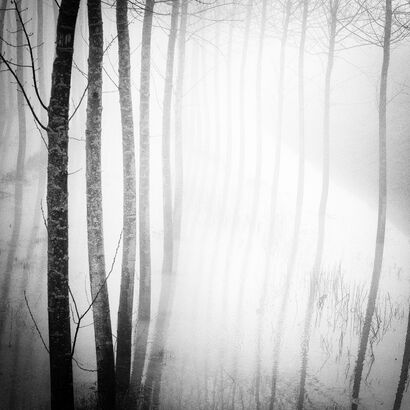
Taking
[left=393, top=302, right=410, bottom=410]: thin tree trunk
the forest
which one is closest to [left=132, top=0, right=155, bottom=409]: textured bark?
the forest

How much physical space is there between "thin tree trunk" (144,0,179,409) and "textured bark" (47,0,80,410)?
2427 millimetres

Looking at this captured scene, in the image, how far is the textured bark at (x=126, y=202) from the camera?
16.3 ft

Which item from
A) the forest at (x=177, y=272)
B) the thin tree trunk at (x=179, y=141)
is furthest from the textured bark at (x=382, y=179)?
the thin tree trunk at (x=179, y=141)

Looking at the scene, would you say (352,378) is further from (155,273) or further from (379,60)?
(379,60)

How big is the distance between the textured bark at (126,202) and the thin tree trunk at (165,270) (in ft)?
1.66

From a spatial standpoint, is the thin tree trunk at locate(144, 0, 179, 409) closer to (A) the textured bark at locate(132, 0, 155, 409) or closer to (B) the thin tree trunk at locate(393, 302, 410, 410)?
(A) the textured bark at locate(132, 0, 155, 409)

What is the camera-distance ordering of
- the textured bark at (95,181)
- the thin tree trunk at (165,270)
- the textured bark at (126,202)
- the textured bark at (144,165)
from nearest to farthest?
the textured bark at (95,181) → the textured bark at (126,202) → the thin tree trunk at (165,270) → the textured bark at (144,165)

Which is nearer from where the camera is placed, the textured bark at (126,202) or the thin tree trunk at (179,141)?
the textured bark at (126,202)

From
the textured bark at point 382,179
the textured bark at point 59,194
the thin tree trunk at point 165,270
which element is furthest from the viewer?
the textured bark at point 382,179

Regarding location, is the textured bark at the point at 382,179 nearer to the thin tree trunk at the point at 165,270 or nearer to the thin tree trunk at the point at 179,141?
the thin tree trunk at the point at 165,270

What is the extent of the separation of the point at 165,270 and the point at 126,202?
5141 millimetres

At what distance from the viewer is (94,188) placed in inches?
153

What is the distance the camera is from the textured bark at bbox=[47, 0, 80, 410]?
2.93m

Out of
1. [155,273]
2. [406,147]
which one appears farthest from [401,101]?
[155,273]
